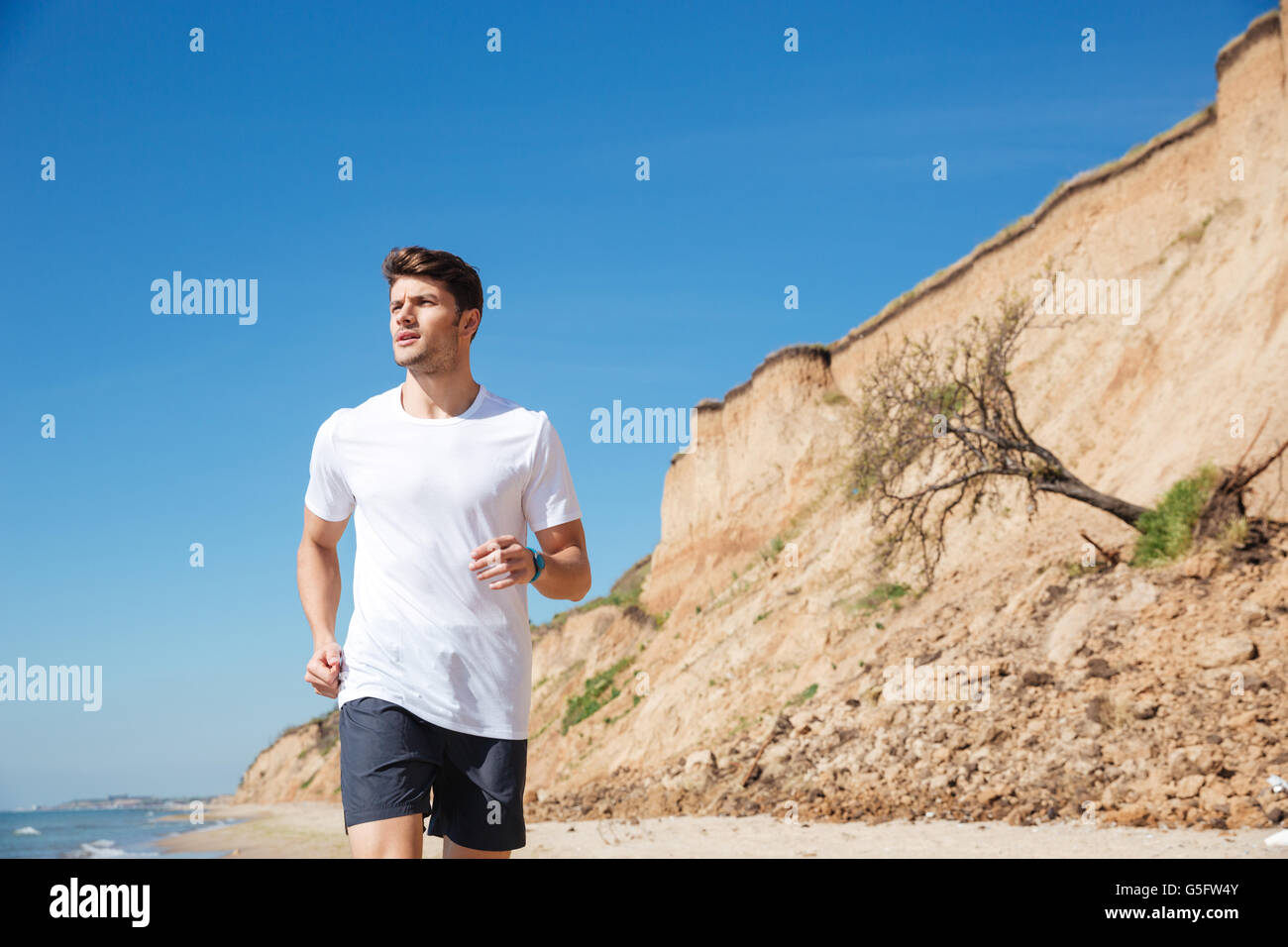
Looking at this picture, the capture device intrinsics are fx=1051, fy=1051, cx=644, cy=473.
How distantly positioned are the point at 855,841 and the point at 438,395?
8840 mm

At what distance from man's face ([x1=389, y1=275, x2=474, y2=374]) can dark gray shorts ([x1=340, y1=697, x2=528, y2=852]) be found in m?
1.00

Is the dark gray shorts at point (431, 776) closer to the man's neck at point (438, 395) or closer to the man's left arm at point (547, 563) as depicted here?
the man's left arm at point (547, 563)

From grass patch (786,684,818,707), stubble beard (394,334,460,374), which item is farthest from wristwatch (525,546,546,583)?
grass patch (786,684,818,707)

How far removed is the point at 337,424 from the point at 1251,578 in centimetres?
1280

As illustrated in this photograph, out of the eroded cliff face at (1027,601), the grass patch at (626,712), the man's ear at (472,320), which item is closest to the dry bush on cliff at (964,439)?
the eroded cliff face at (1027,601)

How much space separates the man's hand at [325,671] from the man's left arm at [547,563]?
1.70ft

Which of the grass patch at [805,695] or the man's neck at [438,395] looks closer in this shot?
the man's neck at [438,395]

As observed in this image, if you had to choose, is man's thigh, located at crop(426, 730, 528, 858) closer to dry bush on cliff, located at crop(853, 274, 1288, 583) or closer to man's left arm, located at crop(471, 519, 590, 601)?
man's left arm, located at crop(471, 519, 590, 601)

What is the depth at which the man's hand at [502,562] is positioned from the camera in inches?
113

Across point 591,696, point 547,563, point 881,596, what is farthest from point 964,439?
point 591,696

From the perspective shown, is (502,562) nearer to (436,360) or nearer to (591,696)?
(436,360)

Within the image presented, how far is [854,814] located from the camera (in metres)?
12.3

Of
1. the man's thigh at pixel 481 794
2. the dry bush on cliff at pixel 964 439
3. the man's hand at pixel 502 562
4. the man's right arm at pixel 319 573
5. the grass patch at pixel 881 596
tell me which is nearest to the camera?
the man's hand at pixel 502 562
